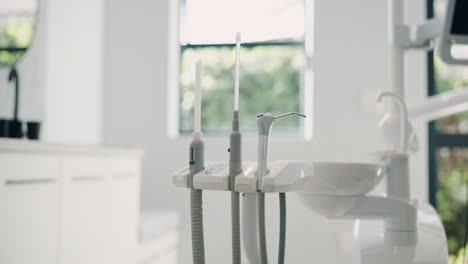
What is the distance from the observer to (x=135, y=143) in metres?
2.90

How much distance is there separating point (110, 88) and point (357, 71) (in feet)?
4.68

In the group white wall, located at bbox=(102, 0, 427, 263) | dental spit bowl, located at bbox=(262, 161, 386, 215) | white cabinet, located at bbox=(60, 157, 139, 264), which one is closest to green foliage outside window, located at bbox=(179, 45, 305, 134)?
white wall, located at bbox=(102, 0, 427, 263)

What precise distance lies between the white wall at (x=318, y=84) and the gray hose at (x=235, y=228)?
1.78 meters

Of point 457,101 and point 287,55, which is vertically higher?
point 287,55

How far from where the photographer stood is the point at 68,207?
1.83 m

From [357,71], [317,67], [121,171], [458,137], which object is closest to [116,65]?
[121,171]

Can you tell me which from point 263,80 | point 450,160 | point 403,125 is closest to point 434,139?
point 450,160

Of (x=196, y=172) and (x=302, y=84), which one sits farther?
(x=302, y=84)

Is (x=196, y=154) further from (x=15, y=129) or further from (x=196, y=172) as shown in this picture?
(x=15, y=129)

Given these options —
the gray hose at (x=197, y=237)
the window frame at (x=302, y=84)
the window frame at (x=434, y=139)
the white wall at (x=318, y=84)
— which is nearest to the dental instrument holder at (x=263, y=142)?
the gray hose at (x=197, y=237)

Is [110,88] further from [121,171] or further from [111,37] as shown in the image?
[121,171]

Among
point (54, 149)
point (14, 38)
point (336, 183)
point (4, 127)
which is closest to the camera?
point (336, 183)

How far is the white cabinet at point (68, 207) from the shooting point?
1522mm

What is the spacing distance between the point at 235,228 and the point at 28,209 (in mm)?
1103
